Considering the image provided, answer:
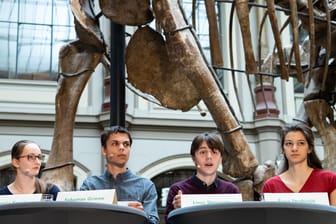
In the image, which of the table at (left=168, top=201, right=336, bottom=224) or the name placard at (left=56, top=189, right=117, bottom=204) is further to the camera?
the name placard at (left=56, top=189, right=117, bottom=204)

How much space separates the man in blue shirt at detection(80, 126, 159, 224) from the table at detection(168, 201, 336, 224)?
78 centimetres

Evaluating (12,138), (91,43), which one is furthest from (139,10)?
(12,138)

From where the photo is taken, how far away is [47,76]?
1127cm

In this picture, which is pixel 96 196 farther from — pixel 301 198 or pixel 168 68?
pixel 168 68

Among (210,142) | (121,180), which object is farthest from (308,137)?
(121,180)

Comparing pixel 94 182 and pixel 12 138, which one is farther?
pixel 12 138

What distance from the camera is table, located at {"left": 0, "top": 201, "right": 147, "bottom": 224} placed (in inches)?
65.6

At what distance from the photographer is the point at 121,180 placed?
2564 millimetres

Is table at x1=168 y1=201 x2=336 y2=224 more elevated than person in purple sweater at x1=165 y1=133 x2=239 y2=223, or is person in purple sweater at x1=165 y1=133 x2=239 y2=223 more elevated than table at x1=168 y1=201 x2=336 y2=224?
person in purple sweater at x1=165 y1=133 x2=239 y2=223

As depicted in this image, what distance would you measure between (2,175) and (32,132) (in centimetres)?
91

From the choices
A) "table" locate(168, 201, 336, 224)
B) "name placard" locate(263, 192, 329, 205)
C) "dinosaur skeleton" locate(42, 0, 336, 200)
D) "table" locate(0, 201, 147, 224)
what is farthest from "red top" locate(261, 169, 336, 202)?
"table" locate(0, 201, 147, 224)

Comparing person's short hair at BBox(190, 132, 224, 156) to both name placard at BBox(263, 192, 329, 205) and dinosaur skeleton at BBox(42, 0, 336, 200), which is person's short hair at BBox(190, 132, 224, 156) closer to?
dinosaur skeleton at BBox(42, 0, 336, 200)

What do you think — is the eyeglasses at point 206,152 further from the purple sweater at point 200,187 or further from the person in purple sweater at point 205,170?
the purple sweater at point 200,187

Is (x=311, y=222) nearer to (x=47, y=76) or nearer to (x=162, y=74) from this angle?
(x=162, y=74)
